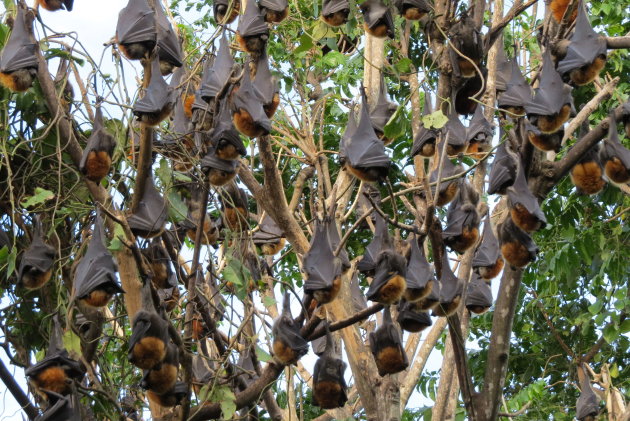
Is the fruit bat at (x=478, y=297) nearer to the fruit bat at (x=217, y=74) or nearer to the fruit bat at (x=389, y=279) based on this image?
the fruit bat at (x=389, y=279)

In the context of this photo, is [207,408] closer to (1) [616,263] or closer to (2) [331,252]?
(2) [331,252]

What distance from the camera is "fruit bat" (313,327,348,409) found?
213 inches

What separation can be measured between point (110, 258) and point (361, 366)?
6.54ft

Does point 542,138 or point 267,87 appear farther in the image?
point 267,87

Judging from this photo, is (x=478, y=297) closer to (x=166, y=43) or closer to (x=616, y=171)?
(x=616, y=171)

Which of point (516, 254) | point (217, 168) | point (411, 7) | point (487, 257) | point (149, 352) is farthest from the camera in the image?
point (487, 257)

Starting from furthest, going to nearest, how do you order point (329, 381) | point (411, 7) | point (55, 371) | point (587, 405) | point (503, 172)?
1. point (587, 405)
2. point (503, 172)
3. point (411, 7)
4. point (329, 381)
5. point (55, 371)

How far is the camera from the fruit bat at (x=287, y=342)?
494 cm

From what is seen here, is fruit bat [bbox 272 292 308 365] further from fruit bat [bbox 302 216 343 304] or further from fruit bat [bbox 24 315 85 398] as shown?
fruit bat [bbox 24 315 85 398]

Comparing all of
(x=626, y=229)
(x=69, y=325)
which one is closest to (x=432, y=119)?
(x=69, y=325)

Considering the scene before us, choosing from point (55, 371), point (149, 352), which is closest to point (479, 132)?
point (149, 352)

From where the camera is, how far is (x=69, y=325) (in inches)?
183

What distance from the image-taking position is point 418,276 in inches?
197

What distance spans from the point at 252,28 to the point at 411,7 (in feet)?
3.53
